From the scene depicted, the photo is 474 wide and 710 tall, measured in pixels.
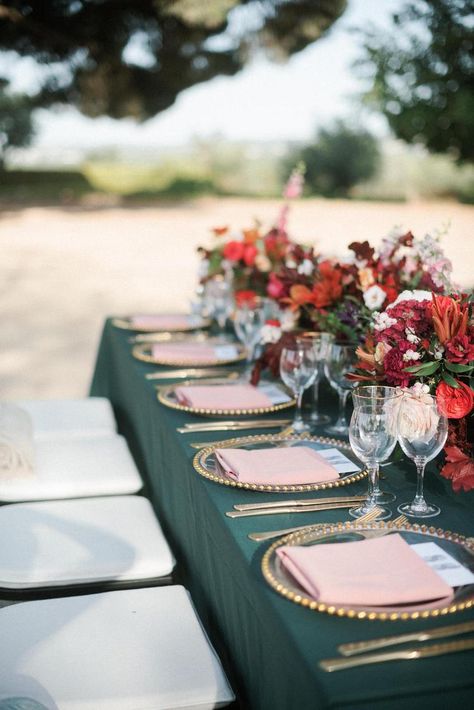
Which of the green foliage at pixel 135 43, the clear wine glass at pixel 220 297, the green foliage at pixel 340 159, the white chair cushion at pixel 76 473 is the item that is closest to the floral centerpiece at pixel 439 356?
the white chair cushion at pixel 76 473

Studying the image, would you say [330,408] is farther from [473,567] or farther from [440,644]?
[440,644]

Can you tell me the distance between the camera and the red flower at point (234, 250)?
9.72 feet

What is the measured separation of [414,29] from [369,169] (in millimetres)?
14930

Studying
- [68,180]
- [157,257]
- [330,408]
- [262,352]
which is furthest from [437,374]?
[68,180]

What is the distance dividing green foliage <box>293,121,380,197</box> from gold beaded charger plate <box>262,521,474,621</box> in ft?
56.8

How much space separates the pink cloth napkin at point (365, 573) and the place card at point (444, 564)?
18 mm

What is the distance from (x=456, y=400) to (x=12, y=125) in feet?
50.2

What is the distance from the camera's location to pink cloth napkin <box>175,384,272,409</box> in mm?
2031

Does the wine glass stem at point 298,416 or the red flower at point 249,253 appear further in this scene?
the red flower at point 249,253

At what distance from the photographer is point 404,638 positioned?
101 centimetres

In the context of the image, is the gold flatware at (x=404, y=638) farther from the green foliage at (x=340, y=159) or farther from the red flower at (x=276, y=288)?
the green foliage at (x=340, y=159)

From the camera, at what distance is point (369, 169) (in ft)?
60.5

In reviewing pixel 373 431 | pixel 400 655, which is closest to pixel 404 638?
pixel 400 655

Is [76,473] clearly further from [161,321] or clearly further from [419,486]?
[419,486]
